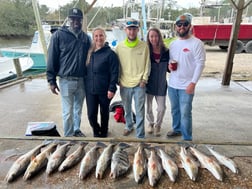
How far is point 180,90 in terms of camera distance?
2996mm

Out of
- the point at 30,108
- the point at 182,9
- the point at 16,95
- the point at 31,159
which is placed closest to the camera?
the point at 31,159

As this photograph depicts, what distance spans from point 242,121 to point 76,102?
2796 millimetres

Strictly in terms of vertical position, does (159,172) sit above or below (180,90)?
below

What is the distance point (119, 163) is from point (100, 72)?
1.14 meters

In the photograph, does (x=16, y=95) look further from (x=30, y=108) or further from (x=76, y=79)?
(x=76, y=79)

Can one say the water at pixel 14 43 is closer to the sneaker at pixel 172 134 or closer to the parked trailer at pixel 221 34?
the parked trailer at pixel 221 34

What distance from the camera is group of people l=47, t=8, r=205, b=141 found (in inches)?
113

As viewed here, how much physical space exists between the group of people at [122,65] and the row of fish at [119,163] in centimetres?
67

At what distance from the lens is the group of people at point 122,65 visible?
9.39 feet

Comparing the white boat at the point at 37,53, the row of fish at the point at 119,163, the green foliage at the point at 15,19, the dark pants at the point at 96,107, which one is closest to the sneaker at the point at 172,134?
the row of fish at the point at 119,163

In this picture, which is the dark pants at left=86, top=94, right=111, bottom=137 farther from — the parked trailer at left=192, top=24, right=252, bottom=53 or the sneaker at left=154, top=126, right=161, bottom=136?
the parked trailer at left=192, top=24, right=252, bottom=53

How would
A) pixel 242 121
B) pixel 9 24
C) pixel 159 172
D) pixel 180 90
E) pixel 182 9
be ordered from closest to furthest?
1. pixel 159 172
2. pixel 180 90
3. pixel 242 121
4. pixel 9 24
5. pixel 182 9

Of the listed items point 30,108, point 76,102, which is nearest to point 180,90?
point 76,102

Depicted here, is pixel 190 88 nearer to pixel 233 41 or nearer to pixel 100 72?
pixel 100 72
